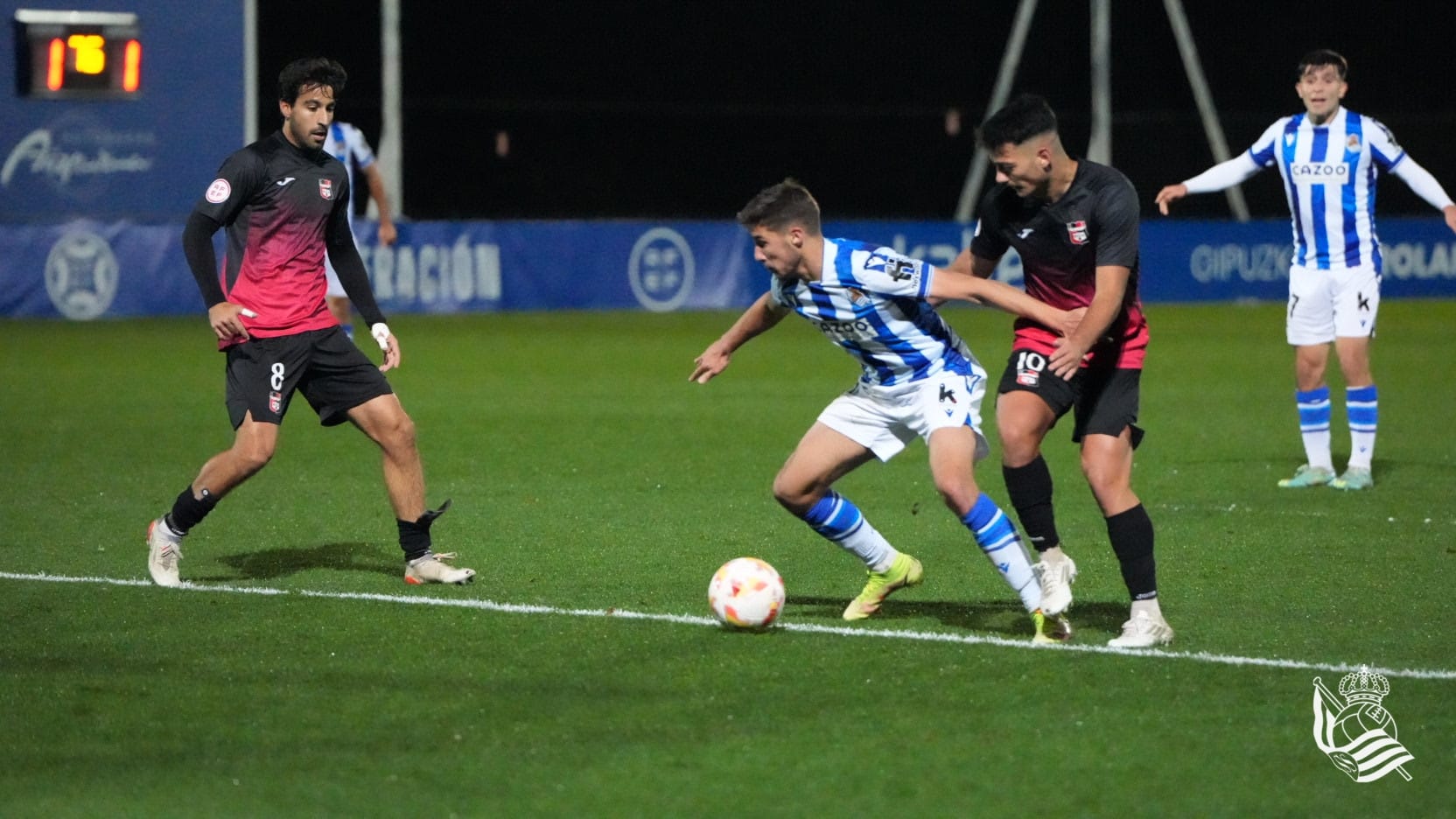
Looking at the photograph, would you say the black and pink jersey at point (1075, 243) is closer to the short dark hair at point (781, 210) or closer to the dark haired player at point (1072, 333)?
the dark haired player at point (1072, 333)


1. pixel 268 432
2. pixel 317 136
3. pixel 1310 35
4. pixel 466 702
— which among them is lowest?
pixel 466 702

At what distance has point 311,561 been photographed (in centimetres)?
801

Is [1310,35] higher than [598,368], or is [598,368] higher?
[1310,35]

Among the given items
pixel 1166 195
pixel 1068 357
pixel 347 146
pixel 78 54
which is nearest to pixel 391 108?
pixel 78 54

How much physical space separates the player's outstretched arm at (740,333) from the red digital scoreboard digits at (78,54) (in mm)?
16971

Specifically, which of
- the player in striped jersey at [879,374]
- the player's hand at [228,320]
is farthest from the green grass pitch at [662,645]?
the player's hand at [228,320]

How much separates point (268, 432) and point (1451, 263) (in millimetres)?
24505

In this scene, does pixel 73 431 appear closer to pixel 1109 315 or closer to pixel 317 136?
pixel 317 136

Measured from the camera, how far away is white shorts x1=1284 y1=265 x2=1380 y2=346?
1038 cm

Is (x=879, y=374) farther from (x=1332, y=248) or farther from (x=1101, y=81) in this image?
(x=1101, y=81)

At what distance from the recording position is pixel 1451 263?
2842 cm

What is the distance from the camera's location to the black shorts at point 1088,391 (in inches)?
252

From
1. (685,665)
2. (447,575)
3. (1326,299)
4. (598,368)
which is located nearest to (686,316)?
(598,368)

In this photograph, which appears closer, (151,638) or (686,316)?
(151,638)
